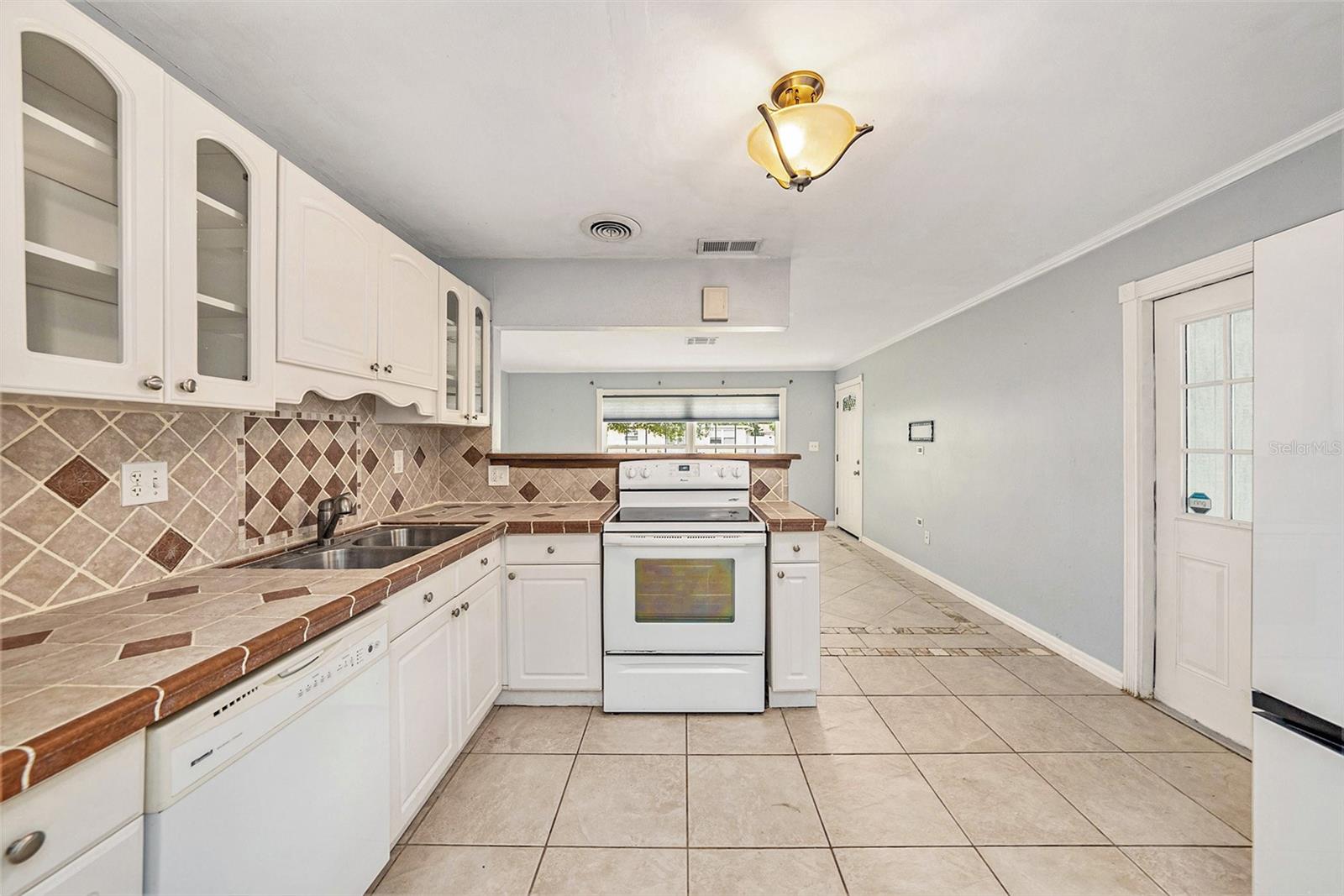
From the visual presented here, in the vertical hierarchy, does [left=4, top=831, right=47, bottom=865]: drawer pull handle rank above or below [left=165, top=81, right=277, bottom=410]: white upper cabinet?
below

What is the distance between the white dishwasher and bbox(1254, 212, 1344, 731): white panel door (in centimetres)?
208

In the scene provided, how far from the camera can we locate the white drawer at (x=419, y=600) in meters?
1.43

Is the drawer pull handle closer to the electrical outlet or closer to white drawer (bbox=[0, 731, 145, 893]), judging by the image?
white drawer (bbox=[0, 731, 145, 893])

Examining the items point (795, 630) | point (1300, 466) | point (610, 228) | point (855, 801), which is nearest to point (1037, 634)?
point (795, 630)

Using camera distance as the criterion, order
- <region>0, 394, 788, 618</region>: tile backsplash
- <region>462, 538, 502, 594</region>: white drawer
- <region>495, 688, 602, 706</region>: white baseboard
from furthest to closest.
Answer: <region>495, 688, 602, 706</region>: white baseboard → <region>462, 538, 502, 594</region>: white drawer → <region>0, 394, 788, 618</region>: tile backsplash

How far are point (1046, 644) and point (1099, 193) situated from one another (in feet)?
8.11

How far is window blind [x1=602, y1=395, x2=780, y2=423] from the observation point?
733 centimetres

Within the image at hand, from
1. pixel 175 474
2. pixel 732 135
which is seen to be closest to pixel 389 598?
pixel 175 474

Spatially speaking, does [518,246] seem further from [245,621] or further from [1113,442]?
[1113,442]

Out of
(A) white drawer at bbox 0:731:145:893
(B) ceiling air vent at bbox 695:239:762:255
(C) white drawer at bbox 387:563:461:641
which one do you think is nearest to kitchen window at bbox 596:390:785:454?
(B) ceiling air vent at bbox 695:239:762:255

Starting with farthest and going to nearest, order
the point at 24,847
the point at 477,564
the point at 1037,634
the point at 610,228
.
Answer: the point at 1037,634 → the point at 610,228 → the point at 477,564 → the point at 24,847

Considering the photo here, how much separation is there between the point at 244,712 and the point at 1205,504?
3.43m

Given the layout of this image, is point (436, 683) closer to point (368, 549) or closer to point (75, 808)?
point (368, 549)

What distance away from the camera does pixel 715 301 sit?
289 cm
